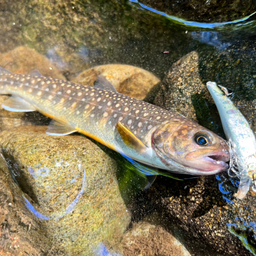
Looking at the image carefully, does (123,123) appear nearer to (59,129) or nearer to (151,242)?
(59,129)

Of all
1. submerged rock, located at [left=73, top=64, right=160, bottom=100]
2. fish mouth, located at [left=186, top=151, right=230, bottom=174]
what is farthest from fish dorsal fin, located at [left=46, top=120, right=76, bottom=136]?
fish mouth, located at [left=186, top=151, right=230, bottom=174]

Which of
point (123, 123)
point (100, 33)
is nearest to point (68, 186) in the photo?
point (123, 123)

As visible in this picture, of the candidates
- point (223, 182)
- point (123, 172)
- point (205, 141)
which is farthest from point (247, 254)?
point (123, 172)

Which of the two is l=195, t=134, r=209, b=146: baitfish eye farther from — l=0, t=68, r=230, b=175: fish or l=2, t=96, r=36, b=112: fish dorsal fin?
l=2, t=96, r=36, b=112: fish dorsal fin

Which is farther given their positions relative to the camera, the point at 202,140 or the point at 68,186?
the point at 68,186

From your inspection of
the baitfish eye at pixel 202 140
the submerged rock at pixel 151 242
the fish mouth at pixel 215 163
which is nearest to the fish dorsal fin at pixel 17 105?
the submerged rock at pixel 151 242

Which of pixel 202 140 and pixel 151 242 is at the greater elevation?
pixel 202 140

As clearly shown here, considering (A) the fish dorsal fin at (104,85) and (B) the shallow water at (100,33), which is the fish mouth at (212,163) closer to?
(A) the fish dorsal fin at (104,85)

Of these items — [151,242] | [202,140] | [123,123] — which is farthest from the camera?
[151,242]
